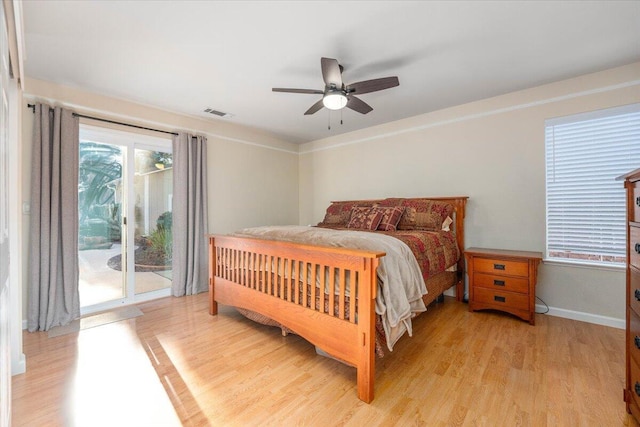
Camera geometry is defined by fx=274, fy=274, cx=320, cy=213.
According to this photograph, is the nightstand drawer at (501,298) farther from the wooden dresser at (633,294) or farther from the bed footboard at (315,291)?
the bed footboard at (315,291)

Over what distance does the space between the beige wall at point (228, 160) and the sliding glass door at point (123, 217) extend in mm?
263

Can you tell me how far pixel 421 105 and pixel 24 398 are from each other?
14.1 ft

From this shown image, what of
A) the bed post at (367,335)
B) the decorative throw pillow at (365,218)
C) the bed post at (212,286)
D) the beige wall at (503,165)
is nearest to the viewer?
the bed post at (367,335)

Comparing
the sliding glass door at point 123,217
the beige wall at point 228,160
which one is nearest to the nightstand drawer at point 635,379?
the beige wall at point 228,160

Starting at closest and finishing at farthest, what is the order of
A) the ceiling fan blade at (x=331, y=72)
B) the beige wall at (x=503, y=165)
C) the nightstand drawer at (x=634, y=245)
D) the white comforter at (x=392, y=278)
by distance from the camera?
the nightstand drawer at (x=634, y=245)
the white comforter at (x=392, y=278)
the ceiling fan blade at (x=331, y=72)
the beige wall at (x=503, y=165)

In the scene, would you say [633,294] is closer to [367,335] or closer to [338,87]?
[367,335]

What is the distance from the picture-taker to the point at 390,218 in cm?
338

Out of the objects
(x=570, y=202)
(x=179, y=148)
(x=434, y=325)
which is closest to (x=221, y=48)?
(x=179, y=148)

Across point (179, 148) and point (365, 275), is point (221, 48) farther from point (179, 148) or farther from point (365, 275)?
point (365, 275)

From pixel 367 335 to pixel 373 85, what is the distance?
1.88 metres

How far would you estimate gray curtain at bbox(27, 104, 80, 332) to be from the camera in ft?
8.41

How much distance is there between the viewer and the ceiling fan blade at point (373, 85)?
2178mm

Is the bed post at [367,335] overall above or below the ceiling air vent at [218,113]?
below

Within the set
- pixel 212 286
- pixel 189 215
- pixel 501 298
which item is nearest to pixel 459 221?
pixel 501 298
